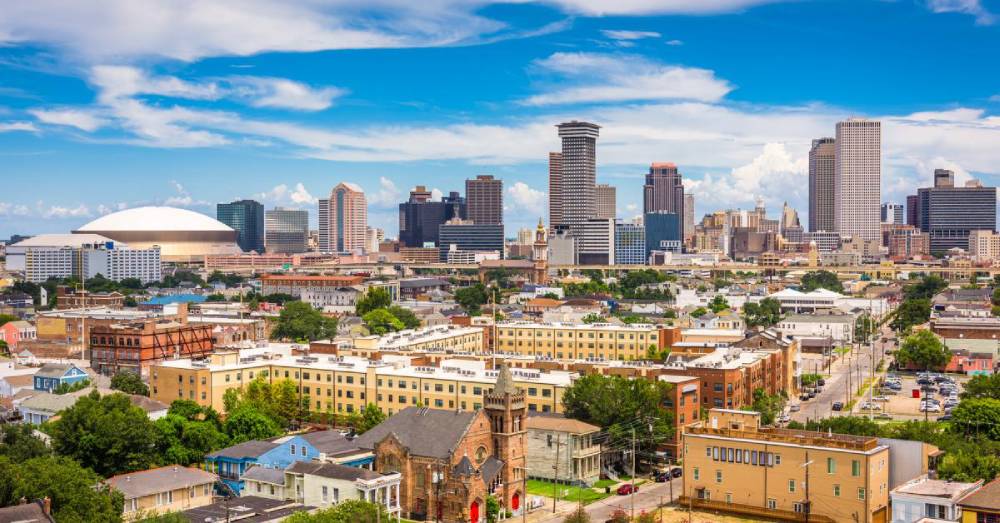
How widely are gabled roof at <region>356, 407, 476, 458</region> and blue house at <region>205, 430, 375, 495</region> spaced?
1262 mm

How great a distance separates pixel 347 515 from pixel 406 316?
359 ft

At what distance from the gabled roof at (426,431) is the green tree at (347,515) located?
28.0 ft

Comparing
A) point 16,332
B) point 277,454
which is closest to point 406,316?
point 16,332

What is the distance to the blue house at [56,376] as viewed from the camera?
84562 mm

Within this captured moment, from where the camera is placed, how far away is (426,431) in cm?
5881

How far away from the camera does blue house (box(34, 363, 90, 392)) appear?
84562 mm

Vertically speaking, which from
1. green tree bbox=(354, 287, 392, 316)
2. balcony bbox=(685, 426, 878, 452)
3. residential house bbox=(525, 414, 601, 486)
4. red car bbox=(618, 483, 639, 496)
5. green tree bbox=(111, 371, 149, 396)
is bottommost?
red car bbox=(618, 483, 639, 496)

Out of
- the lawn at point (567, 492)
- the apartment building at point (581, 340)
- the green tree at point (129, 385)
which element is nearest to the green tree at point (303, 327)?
the apartment building at point (581, 340)

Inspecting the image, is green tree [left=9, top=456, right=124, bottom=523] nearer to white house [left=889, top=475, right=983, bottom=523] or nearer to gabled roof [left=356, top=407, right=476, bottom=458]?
gabled roof [left=356, top=407, right=476, bottom=458]

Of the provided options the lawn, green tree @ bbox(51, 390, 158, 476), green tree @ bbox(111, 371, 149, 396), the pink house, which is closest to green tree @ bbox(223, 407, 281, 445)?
green tree @ bbox(51, 390, 158, 476)

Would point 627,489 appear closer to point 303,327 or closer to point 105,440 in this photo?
point 105,440

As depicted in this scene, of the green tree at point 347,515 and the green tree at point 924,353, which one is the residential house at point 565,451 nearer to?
the green tree at point 347,515

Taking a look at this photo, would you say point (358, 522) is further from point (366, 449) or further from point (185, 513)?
point (366, 449)

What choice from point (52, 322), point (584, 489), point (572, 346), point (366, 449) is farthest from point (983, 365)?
point (52, 322)
